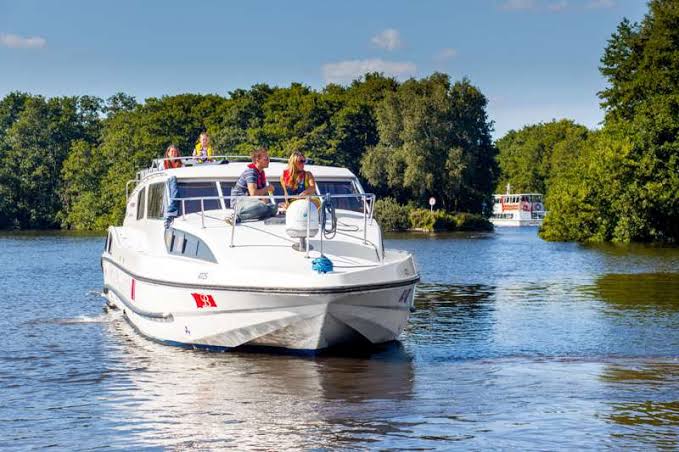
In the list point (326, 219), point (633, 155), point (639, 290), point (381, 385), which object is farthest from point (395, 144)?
point (381, 385)

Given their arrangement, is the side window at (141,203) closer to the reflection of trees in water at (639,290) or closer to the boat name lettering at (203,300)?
the boat name lettering at (203,300)

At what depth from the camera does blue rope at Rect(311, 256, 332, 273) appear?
52.2ft

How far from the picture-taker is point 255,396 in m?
14.1

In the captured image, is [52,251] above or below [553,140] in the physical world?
below

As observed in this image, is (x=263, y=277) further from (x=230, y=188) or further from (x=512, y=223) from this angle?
(x=512, y=223)

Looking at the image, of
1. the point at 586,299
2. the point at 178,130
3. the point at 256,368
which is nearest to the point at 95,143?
the point at 178,130

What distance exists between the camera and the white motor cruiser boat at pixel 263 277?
16.0 m

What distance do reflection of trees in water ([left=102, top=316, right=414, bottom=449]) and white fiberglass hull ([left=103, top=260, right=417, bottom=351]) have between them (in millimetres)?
306

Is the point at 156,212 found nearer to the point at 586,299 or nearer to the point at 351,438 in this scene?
the point at 351,438

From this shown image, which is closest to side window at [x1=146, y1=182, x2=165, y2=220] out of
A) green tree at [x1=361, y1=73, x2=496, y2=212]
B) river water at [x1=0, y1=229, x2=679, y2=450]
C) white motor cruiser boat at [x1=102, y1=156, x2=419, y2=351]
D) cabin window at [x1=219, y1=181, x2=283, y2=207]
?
white motor cruiser boat at [x1=102, y1=156, x2=419, y2=351]

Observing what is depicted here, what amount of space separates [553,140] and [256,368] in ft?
548

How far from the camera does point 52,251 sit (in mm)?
56969

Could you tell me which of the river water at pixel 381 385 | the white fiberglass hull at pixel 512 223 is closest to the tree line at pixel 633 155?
the river water at pixel 381 385

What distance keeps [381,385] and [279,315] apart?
7.07 feet
